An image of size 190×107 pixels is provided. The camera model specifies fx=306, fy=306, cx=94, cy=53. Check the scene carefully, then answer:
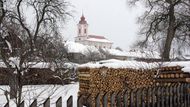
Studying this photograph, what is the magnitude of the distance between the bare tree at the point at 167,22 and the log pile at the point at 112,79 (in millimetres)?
16769

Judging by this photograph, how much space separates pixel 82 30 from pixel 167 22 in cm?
9430

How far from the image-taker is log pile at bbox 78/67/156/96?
41.4 feet

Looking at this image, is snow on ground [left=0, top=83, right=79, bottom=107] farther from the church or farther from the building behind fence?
the church

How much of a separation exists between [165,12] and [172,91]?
26070mm

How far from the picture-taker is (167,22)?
31.3 metres

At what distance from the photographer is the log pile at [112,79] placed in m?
12.6

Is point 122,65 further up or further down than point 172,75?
further up

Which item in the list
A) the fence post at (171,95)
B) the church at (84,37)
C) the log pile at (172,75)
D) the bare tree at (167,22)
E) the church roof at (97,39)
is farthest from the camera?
the church roof at (97,39)

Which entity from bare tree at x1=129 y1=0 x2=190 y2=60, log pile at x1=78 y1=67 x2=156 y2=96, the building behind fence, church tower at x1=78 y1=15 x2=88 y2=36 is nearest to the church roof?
church tower at x1=78 y1=15 x2=88 y2=36

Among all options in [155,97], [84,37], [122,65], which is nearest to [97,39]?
[84,37]

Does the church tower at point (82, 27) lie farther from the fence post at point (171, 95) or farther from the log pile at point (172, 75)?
the fence post at point (171, 95)

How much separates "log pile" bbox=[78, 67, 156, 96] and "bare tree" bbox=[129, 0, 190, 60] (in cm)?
1677

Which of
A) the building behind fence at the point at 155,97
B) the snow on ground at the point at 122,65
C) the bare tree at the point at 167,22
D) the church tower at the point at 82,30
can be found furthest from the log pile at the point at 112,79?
the church tower at the point at 82,30

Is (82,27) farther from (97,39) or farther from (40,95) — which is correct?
(40,95)
